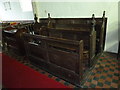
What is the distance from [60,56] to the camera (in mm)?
1876

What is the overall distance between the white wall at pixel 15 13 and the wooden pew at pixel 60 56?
2.81 meters

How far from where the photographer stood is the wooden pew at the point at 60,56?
168cm

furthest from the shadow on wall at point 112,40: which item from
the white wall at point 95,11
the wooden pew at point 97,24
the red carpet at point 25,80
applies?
the red carpet at point 25,80

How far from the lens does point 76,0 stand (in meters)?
3.12

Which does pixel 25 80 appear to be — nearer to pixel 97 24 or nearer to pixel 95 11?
pixel 97 24

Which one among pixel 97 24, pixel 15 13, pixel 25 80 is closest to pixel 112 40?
pixel 97 24

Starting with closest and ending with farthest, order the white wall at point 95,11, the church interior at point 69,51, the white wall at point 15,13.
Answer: the church interior at point 69,51 < the white wall at point 95,11 < the white wall at point 15,13

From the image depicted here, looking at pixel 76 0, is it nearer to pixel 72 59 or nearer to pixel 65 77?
pixel 72 59

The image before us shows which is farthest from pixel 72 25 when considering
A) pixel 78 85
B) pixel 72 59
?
pixel 78 85

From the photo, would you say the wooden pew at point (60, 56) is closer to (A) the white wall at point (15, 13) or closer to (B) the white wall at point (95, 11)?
(B) the white wall at point (95, 11)

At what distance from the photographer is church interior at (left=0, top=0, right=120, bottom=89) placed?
179cm

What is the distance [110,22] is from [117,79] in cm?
157

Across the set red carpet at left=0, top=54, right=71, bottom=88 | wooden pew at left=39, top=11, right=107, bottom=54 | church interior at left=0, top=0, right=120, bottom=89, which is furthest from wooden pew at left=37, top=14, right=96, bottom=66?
red carpet at left=0, top=54, right=71, bottom=88

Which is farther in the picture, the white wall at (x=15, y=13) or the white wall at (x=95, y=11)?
the white wall at (x=15, y=13)
